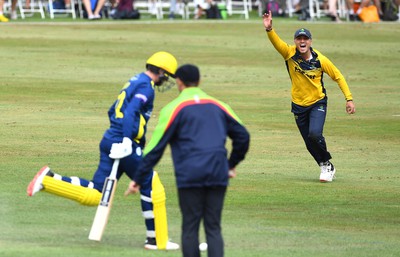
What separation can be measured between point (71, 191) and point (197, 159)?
7.37ft

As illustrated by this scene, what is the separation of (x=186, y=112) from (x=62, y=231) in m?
3.14

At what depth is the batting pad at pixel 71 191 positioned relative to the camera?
37.1 feet

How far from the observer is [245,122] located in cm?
2245

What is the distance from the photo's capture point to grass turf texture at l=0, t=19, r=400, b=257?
40.1ft

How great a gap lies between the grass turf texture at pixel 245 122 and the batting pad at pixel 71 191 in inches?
18.4

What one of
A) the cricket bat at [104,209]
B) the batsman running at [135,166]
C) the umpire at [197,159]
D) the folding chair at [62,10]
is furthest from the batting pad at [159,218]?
the folding chair at [62,10]

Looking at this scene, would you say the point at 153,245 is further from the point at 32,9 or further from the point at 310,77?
the point at 32,9

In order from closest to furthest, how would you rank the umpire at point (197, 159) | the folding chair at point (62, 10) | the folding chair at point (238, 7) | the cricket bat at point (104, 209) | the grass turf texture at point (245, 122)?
the umpire at point (197, 159), the cricket bat at point (104, 209), the grass turf texture at point (245, 122), the folding chair at point (62, 10), the folding chair at point (238, 7)

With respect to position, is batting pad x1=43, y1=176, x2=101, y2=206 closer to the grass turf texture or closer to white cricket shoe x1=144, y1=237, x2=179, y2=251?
the grass turf texture

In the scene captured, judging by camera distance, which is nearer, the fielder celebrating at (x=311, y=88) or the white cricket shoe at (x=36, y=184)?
the white cricket shoe at (x=36, y=184)

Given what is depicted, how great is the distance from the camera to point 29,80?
2786cm

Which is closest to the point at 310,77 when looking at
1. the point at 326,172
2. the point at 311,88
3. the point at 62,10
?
the point at 311,88

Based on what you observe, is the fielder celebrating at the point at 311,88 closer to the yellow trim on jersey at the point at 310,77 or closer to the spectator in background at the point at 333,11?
the yellow trim on jersey at the point at 310,77

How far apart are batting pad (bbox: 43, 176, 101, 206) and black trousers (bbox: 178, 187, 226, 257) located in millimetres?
1974
